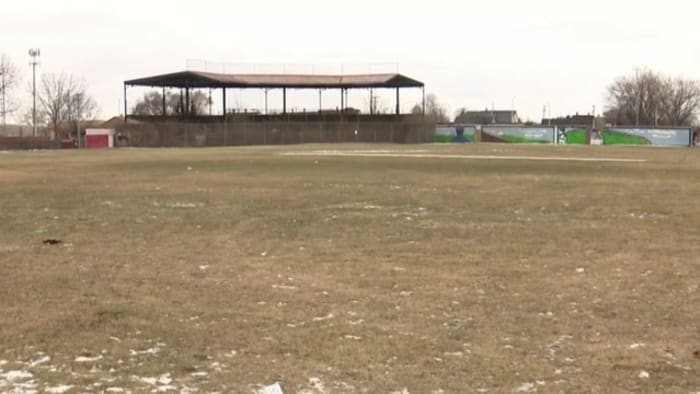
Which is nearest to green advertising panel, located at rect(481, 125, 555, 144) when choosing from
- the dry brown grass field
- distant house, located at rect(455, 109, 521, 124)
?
distant house, located at rect(455, 109, 521, 124)

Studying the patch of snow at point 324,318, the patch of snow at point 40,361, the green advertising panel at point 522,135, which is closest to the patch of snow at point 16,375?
the patch of snow at point 40,361

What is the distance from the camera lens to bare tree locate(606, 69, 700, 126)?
14612cm

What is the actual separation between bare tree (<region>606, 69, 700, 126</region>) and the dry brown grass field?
135m

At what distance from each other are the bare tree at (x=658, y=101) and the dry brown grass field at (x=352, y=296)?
443 ft

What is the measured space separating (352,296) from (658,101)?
493ft

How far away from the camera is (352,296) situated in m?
9.22

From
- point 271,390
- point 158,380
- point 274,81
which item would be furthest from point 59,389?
point 274,81

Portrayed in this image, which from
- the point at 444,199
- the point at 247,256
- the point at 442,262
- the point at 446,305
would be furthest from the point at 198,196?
the point at 446,305

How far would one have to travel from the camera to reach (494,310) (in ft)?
27.7

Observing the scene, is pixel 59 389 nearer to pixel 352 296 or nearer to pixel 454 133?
pixel 352 296

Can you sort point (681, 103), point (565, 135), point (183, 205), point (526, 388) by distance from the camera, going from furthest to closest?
point (681, 103) < point (565, 135) < point (183, 205) < point (526, 388)

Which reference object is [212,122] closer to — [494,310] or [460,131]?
[460,131]

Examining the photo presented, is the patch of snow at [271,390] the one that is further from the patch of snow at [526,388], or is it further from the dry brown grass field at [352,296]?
the patch of snow at [526,388]

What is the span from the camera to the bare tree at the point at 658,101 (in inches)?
5753
